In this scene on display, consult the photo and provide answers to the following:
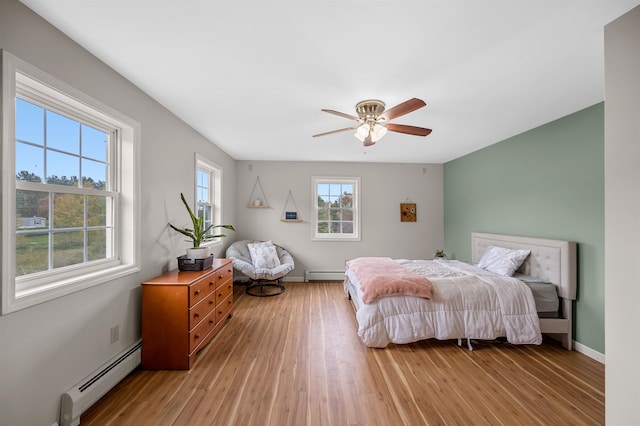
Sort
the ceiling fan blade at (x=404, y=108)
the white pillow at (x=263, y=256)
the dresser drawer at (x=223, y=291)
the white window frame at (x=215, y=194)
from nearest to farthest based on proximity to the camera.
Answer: the ceiling fan blade at (x=404, y=108) → the dresser drawer at (x=223, y=291) → the white window frame at (x=215, y=194) → the white pillow at (x=263, y=256)

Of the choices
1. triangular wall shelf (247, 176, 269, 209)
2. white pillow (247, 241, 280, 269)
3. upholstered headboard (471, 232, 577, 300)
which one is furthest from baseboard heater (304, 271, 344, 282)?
upholstered headboard (471, 232, 577, 300)

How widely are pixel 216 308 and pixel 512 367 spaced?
9.91ft

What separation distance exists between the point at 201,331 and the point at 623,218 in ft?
10.5

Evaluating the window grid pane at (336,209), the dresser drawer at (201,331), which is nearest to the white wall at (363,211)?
the window grid pane at (336,209)

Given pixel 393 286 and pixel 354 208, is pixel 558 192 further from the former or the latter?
pixel 354 208

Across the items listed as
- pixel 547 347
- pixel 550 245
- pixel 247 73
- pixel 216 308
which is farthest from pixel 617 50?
pixel 216 308

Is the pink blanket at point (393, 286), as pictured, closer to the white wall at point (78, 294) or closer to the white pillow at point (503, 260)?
the white pillow at point (503, 260)

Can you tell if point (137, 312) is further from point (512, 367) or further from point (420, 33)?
point (512, 367)

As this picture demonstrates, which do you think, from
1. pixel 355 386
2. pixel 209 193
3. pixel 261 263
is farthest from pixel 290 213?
pixel 355 386

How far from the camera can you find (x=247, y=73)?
198 centimetres

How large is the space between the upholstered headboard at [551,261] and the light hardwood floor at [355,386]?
0.69 metres

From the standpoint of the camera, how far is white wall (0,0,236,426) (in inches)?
52.7

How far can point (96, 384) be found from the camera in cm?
181

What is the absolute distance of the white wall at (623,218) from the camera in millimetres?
1309
